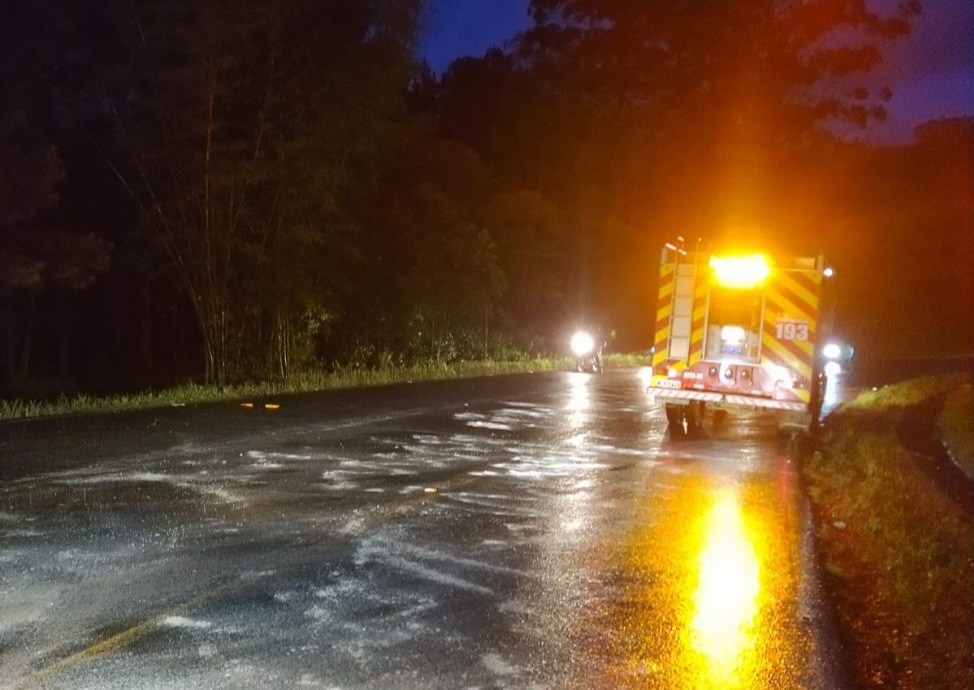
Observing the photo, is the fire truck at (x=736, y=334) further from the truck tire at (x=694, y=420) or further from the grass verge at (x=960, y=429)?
the grass verge at (x=960, y=429)

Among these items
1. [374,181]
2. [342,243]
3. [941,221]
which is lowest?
[342,243]

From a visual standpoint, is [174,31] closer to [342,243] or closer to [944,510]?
[342,243]

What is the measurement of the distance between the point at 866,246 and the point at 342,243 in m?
31.3

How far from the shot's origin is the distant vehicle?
28.4 metres

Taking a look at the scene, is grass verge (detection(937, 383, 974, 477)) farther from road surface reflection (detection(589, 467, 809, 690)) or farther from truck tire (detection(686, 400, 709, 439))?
road surface reflection (detection(589, 467, 809, 690))

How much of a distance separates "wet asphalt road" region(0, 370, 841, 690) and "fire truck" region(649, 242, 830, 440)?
1011 millimetres

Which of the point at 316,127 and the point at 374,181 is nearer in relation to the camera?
the point at 316,127

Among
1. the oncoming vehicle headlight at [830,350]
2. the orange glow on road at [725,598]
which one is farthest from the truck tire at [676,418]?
the orange glow on road at [725,598]

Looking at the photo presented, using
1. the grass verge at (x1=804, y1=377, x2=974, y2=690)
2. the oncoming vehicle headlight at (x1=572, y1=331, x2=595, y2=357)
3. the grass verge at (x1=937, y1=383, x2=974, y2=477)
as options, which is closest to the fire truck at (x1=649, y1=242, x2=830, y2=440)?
the grass verge at (x1=804, y1=377, x2=974, y2=690)

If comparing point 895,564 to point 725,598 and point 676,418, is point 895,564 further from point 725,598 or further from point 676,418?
point 676,418

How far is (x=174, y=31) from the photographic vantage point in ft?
59.3

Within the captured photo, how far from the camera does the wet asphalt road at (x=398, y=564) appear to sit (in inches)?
204

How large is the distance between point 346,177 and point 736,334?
1333cm

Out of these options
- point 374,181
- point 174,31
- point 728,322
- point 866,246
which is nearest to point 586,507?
point 728,322
